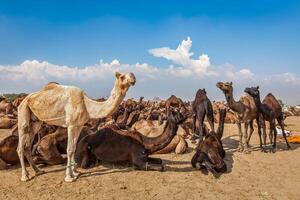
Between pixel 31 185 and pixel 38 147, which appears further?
pixel 38 147

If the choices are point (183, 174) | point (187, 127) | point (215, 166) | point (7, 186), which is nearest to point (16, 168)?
point (7, 186)

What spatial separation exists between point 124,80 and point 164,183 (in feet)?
9.07

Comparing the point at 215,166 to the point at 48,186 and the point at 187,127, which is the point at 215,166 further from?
the point at 187,127

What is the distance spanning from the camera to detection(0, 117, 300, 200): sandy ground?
7.44 meters

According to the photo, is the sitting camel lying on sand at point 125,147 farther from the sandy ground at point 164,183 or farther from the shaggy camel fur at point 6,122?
the shaggy camel fur at point 6,122

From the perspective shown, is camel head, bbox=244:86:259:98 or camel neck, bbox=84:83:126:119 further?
camel head, bbox=244:86:259:98

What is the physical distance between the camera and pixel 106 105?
820cm

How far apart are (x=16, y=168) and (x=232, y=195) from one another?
5.97m

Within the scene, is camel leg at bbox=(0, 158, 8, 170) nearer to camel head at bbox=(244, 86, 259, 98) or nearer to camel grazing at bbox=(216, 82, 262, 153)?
camel grazing at bbox=(216, 82, 262, 153)

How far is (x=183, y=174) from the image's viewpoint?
9.02m

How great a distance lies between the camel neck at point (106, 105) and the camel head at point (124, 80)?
0.11m

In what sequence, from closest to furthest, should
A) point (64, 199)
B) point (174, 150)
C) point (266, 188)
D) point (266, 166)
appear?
point (64, 199), point (266, 188), point (266, 166), point (174, 150)

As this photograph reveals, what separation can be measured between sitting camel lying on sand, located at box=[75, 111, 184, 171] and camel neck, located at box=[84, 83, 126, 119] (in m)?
1.60

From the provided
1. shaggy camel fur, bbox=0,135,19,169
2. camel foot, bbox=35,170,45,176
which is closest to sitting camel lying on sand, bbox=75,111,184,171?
camel foot, bbox=35,170,45,176
